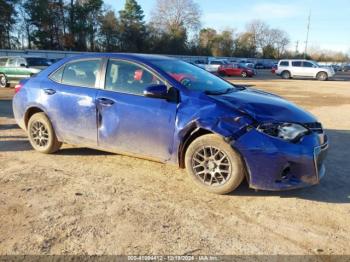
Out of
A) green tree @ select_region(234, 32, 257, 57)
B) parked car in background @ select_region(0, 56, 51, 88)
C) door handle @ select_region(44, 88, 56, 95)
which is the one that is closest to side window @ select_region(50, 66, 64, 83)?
door handle @ select_region(44, 88, 56, 95)

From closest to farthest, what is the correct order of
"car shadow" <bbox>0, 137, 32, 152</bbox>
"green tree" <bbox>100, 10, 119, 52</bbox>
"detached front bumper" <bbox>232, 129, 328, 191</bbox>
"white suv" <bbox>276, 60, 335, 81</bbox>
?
1. "detached front bumper" <bbox>232, 129, 328, 191</bbox>
2. "car shadow" <bbox>0, 137, 32, 152</bbox>
3. "white suv" <bbox>276, 60, 335, 81</bbox>
4. "green tree" <bbox>100, 10, 119, 52</bbox>

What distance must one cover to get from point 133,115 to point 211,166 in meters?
1.21

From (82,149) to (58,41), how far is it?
52.0 meters

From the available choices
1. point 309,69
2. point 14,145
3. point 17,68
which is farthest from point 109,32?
point 14,145

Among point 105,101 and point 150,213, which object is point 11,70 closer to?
point 105,101

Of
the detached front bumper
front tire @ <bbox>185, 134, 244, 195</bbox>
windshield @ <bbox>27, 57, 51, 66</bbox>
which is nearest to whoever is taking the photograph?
the detached front bumper

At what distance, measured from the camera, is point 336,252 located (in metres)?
2.98

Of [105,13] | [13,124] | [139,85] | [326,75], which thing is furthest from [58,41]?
[139,85]

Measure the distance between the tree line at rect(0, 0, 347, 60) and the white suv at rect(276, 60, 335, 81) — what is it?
32.2m

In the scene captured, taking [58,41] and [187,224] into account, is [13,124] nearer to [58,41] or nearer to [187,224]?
[187,224]

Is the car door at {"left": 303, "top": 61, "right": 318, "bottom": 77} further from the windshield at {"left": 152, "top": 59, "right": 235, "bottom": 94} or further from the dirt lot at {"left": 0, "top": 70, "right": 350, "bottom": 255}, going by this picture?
the windshield at {"left": 152, "top": 59, "right": 235, "bottom": 94}

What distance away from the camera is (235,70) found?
3472 cm

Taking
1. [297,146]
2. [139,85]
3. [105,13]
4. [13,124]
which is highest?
[105,13]

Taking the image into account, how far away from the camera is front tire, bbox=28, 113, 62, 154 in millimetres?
5367
